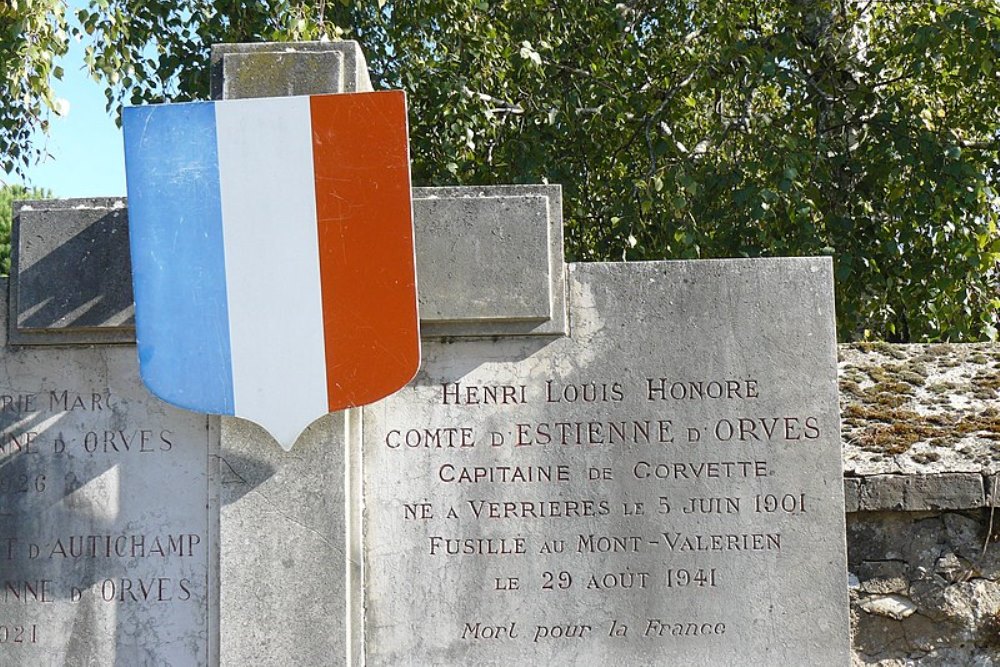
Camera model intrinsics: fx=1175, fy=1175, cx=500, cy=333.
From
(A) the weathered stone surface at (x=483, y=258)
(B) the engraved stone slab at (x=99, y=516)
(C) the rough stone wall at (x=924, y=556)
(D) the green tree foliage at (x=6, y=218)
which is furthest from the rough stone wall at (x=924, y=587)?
(D) the green tree foliage at (x=6, y=218)

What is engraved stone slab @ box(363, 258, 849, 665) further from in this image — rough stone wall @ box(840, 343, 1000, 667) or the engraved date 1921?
the engraved date 1921

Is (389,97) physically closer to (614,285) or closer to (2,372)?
(614,285)

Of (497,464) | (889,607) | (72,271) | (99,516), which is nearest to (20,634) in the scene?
(99,516)

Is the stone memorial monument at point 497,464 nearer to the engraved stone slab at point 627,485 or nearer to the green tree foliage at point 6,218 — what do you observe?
the engraved stone slab at point 627,485

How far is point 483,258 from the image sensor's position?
3879 mm

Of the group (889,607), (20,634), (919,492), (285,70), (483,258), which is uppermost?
(285,70)

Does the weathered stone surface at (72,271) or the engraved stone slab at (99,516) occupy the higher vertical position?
the weathered stone surface at (72,271)

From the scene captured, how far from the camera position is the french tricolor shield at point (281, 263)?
12.0ft

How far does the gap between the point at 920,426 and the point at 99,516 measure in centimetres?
303

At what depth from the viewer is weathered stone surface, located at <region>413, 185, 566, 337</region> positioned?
3.86 m

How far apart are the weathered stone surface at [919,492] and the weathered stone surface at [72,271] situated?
261 centimetres

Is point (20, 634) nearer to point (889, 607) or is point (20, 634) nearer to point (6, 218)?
point (889, 607)

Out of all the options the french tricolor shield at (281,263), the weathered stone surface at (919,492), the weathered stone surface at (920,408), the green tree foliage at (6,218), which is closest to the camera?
the french tricolor shield at (281,263)

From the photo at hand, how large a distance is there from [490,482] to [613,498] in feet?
1.35
